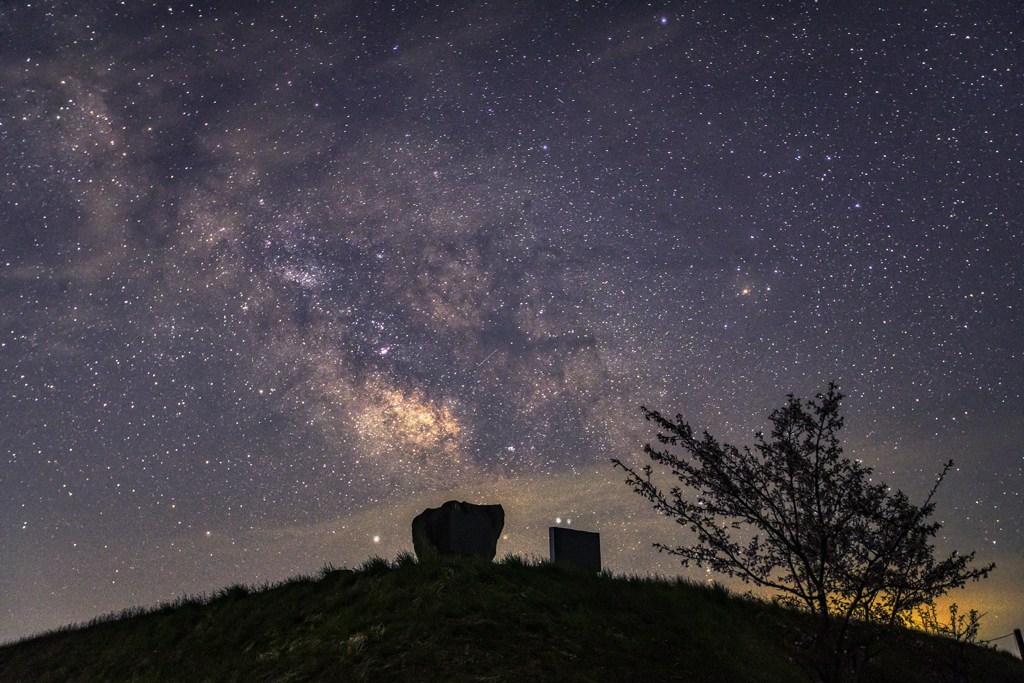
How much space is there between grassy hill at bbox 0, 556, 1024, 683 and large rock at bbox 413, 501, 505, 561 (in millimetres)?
1998

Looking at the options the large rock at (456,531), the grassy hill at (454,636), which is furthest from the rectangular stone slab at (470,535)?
the grassy hill at (454,636)

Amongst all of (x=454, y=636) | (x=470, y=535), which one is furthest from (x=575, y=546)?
(x=454, y=636)

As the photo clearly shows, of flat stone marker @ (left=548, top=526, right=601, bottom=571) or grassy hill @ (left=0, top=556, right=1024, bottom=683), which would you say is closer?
grassy hill @ (left=0, top=556, right=1024, bottom=683)

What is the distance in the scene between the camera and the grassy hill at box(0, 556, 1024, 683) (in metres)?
9.06

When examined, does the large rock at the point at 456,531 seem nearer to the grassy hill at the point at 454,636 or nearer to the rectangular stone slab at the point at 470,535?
the rectangular stone slab at the point at 470,535

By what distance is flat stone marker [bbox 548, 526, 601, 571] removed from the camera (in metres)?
14.7

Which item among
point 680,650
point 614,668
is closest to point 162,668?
point 614,668

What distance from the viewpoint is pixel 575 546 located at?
15.0 meters

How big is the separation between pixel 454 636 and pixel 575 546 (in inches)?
235

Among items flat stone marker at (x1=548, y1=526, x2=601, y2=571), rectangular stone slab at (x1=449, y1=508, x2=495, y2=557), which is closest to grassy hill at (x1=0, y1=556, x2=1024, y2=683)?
flat stone marker at (x1=548, y1=526, x2=601, y2=571)

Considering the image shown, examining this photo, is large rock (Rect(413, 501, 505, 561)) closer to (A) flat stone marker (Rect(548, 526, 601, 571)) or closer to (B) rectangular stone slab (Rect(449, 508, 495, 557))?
(B) rectangular stone slab (Rect(449, 508, 495, 557))

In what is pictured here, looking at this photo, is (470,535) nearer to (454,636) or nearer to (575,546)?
(575,546)

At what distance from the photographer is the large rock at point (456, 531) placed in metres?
14.6

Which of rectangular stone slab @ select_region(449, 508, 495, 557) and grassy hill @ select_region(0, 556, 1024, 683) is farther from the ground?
rectangular stone slab @ select_region(449, 508, 495, 557)
